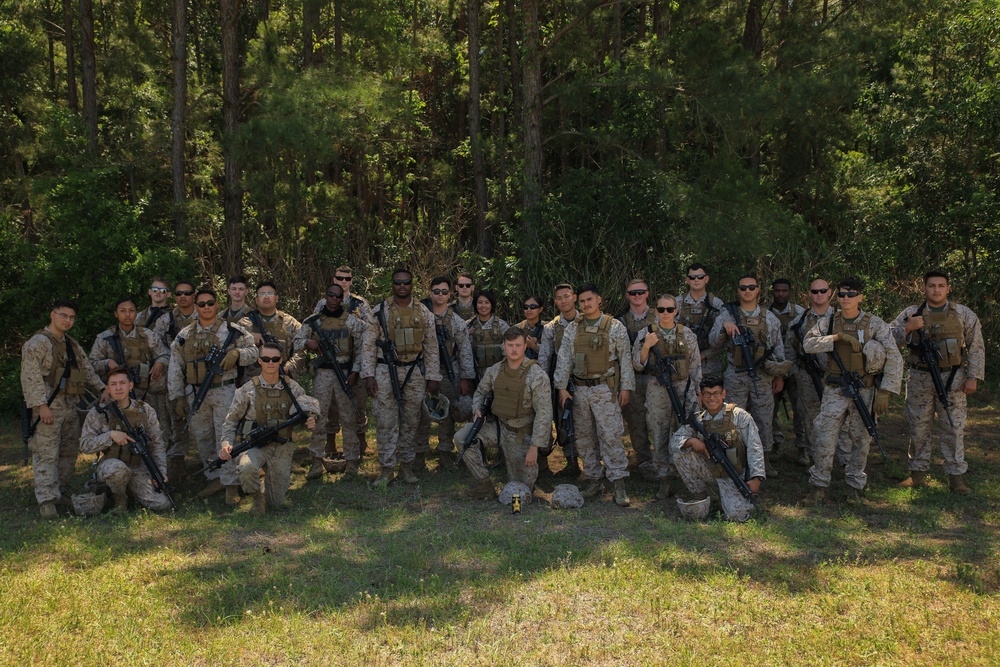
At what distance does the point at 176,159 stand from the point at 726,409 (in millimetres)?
12140

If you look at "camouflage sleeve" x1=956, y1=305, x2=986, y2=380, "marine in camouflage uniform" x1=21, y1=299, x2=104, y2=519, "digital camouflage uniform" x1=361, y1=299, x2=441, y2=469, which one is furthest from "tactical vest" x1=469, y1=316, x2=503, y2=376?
"camouflage sleeve" x1=956, y1=305, x2=986, y2=380

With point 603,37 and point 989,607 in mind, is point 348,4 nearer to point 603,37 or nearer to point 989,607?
point 603,37

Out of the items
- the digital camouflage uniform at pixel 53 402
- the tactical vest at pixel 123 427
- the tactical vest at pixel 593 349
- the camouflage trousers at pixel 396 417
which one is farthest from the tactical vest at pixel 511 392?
the digital camouflage uniform at pixel 53 402

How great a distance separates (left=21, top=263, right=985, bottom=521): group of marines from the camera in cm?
748

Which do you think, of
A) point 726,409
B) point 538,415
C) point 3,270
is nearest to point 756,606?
point 726,409

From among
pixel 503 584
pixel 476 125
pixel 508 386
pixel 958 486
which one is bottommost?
pixel 503 584

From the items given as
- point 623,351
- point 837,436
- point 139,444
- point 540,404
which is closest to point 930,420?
point 837,436

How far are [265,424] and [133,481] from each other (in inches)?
55.1

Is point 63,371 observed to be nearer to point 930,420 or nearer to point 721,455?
point 721,455

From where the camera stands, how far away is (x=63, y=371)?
7742 millimetres

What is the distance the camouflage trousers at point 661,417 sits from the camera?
7977mm

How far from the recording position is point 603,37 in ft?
61.1

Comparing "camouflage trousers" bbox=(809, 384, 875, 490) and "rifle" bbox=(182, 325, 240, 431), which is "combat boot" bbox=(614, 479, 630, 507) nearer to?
"camouflage trousers" bbox=(809, 384, 875, 490)

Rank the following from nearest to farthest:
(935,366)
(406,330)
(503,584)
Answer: (503,584), (935,366), (406,330)
